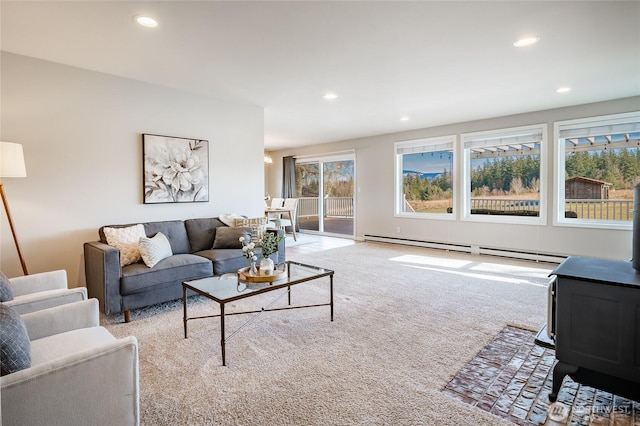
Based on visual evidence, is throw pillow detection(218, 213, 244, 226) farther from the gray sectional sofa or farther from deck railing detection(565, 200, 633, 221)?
deck railing detection(565, 200, 633, 221)

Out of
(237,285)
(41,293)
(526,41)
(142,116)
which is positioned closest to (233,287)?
(237,285)

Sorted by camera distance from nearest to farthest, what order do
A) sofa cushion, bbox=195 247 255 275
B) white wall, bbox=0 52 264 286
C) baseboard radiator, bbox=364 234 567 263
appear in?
white wall, bbox=0 52 264 286, sofa cushion, bbox=195 247 255 275, baseboard radiator, bbox=364 234 567 263

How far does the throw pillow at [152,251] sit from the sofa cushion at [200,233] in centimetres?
63

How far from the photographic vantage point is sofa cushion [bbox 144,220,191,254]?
3795 mm

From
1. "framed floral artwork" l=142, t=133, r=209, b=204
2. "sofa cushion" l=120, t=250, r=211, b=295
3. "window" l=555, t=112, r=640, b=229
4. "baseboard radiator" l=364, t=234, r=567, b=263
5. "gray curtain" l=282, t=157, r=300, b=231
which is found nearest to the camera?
"sofa cushion" l=120, t=250, r=211, b=295

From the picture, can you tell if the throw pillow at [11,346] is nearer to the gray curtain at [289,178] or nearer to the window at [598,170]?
the window at [598,170]

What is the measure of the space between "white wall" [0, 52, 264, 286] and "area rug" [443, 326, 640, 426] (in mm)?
3711

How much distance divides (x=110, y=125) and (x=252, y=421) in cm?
347

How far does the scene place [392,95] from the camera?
14.6 ft

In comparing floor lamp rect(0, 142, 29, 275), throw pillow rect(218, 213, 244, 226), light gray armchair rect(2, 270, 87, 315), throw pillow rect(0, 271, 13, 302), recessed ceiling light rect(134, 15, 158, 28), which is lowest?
light gray armchair rect(2, 270, 87, 315)

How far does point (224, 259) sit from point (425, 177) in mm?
4697

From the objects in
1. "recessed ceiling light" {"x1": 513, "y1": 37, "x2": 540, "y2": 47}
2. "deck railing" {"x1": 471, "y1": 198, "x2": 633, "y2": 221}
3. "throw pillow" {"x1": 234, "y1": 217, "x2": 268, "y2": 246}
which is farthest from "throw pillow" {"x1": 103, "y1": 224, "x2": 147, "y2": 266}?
"deck railing" {"x1": 471, "y1": 198, "x2": 633, "y2": 221}

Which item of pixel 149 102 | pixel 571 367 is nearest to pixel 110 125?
pixel 149 102

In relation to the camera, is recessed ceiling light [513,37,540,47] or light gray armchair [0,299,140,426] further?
recessed ceiling light [513,37,540,47]
